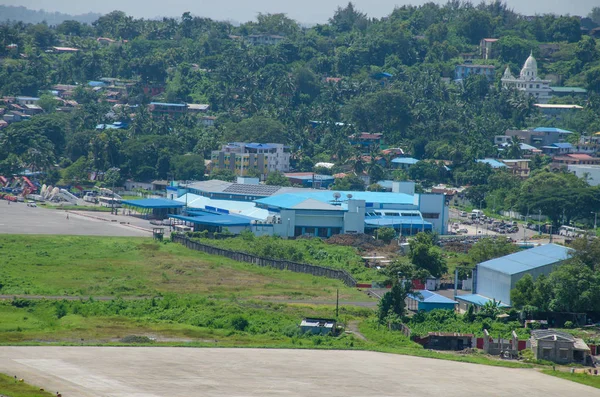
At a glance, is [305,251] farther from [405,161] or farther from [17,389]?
[405,161]

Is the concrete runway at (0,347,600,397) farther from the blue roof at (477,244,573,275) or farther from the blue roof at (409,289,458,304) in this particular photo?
the blue roof at (477,244,573,275)

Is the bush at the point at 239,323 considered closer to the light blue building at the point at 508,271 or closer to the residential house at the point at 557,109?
the light blue building at the point at 508,271

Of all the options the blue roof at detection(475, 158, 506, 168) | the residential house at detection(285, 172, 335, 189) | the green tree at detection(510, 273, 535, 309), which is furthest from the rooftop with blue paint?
the green tree at detection(510, 273, 535, 309)

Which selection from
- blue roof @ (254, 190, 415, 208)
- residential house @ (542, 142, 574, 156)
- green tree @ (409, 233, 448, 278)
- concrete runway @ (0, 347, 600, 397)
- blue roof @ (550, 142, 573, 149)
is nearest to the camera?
concrete runway @ (0, 347, 600, 397)

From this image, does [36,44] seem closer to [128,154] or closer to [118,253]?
[128,154]

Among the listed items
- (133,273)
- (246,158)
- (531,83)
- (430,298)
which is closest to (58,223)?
(133,273)

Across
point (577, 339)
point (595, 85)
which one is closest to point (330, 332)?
point (577, 339)

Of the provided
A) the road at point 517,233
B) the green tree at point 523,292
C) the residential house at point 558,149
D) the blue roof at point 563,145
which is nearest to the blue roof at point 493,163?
the residential house at point 558,149
